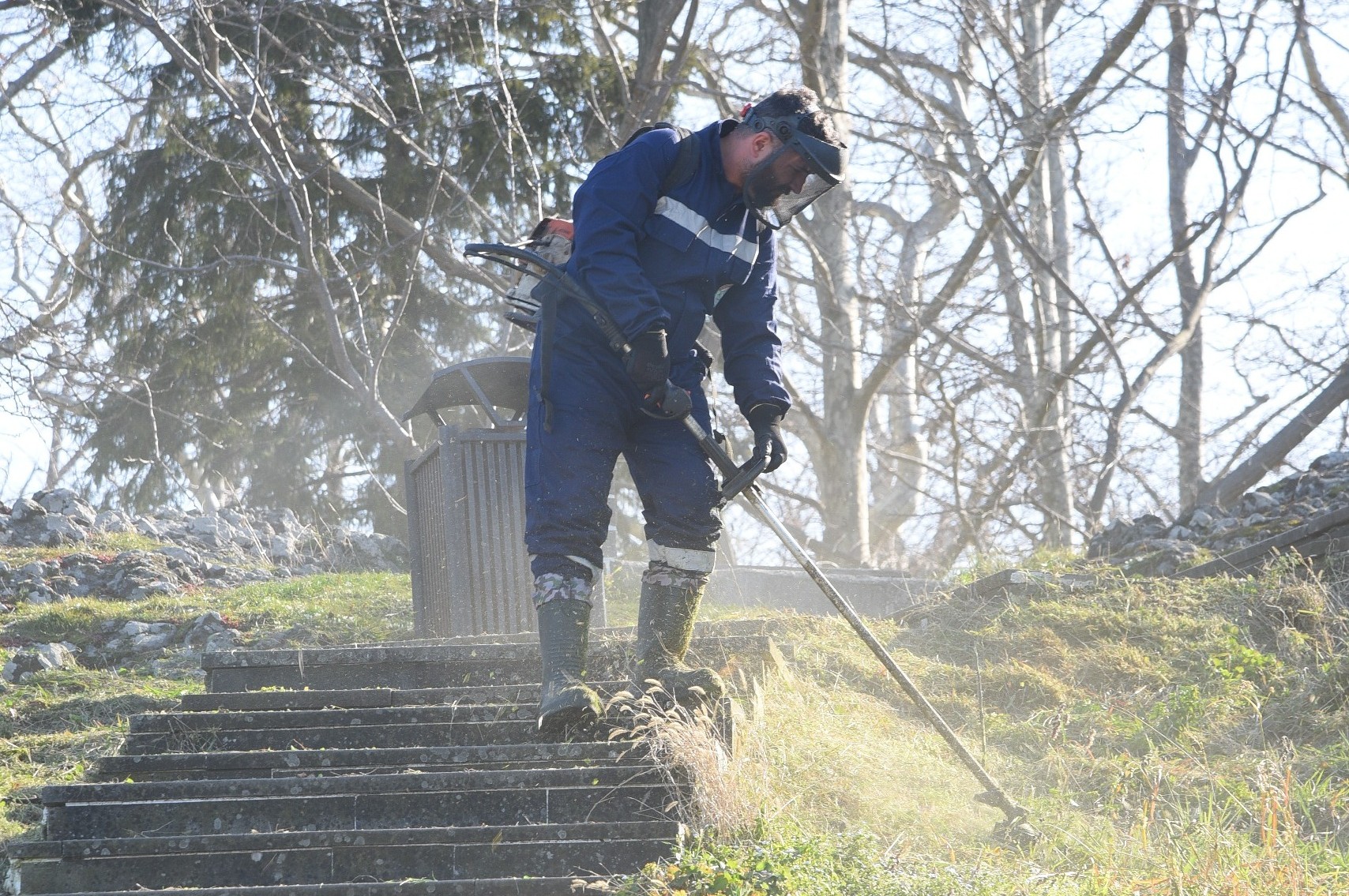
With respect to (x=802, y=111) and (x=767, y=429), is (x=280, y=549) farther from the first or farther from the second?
(x=802, y=111)

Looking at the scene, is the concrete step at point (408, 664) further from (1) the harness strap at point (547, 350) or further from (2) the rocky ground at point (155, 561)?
(2) the rocky ground at point (155, 561)

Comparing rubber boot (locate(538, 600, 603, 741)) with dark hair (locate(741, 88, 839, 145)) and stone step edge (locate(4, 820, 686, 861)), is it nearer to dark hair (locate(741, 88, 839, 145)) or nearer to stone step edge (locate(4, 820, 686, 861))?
stone step edge (locate(4, 820, 686, 861))

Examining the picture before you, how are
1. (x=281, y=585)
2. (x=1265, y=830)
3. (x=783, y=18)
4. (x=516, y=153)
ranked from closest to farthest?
1. (x=1265, y=830)
2. (x=281, y=585)
3. (x=516, y=153)
4. (x=783, y=18)

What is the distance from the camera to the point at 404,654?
5004 millimetres

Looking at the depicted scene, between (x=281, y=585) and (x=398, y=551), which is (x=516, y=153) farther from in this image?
(x=281, y=585)

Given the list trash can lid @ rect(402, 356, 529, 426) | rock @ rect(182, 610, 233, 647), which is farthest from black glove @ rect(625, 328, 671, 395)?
rock @ rect(182, 610, 233, 647)

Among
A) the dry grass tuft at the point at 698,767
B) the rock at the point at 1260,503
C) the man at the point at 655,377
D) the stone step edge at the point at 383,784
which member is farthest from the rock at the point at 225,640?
the rock at the point at 1260,503

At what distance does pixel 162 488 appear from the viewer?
16219 mm

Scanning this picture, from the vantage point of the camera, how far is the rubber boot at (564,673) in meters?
3.98

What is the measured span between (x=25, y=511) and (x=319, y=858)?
8.15m

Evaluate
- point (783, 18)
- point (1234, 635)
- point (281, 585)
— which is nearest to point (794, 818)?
point (1234, 635)

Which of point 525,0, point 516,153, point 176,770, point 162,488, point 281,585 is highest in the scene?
point 525,0

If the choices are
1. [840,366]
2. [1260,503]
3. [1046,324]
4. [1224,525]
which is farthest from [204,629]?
[1046,324]

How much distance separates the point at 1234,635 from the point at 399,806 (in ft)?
13.3
